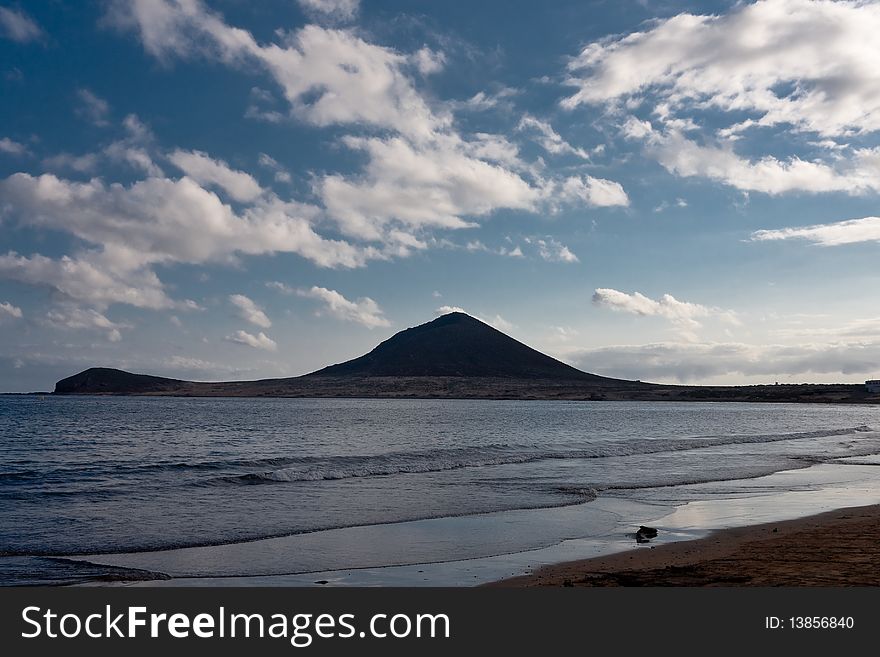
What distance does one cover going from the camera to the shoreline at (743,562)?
1202 cm

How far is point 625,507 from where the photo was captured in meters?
22.8

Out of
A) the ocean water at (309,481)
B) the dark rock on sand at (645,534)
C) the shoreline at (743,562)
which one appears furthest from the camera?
the ocean water at (309,481)

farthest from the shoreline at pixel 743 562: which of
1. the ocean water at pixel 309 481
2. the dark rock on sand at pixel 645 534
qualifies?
the ocean water at pixel 309 481

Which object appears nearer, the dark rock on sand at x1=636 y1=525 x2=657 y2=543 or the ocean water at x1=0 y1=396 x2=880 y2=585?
the dark rock on sand at x1=636 y1=525 x2=657 y2=543

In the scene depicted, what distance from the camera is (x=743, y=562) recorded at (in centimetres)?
1359

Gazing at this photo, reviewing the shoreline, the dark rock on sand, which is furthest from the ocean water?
the shoreline

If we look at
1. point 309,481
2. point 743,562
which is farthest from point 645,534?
point 309,481

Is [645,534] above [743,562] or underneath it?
underneath

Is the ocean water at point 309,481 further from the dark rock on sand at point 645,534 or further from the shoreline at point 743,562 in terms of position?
the shoreline at point 743,562

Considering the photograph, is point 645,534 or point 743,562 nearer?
point 743,562

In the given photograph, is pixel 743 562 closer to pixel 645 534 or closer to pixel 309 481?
pixel 645 534

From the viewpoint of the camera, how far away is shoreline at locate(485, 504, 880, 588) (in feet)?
39.4

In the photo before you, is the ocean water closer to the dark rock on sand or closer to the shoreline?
the dark rock on sand

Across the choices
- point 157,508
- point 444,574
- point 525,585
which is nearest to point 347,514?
point 157,508
